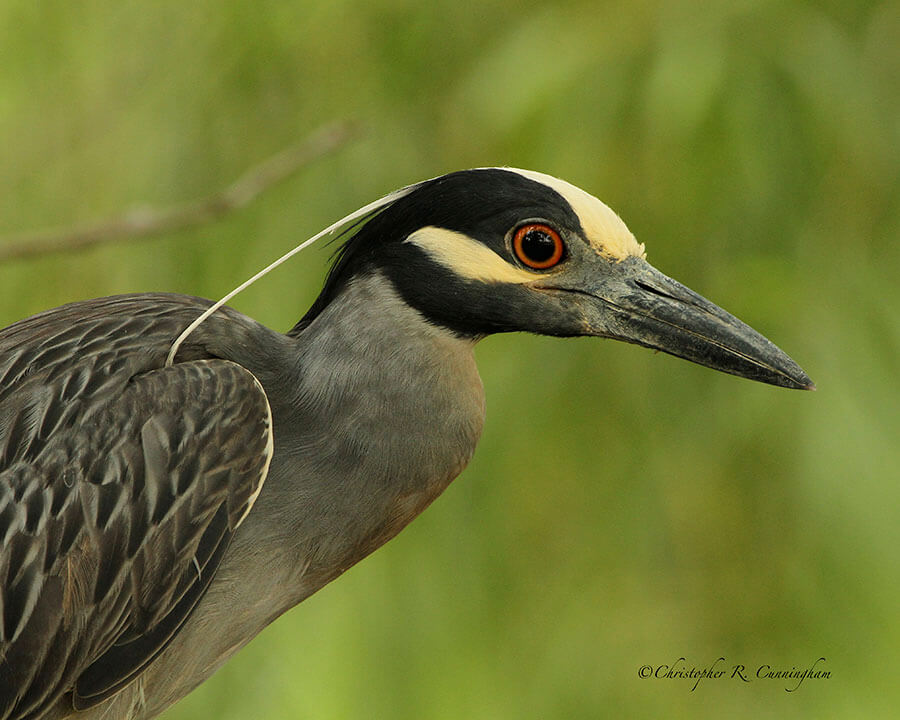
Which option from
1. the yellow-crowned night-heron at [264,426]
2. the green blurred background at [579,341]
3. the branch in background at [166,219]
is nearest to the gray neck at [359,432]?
the yellow-crowned night-heron at [264,426]

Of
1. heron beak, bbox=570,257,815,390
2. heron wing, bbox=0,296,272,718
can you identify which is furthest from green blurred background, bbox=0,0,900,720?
heron wing, bbox=0,296,272,718

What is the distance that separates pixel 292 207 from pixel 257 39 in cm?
53

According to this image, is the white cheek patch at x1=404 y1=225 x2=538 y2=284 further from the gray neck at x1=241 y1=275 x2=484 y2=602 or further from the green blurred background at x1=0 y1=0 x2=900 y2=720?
the green blurred background at x1=0 y1=0 x2=900 y2=720

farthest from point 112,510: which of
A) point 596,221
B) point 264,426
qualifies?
point 596,221

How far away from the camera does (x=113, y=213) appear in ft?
12.2

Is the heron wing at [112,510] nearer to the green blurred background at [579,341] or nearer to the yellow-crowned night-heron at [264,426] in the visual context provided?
the yellow-crowned night-heron at [264,426]

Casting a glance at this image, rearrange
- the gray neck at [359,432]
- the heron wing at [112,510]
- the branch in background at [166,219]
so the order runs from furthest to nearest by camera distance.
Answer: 1. the branch in background at [166,219]
2. the gray neck at [359,432]
3. the heron wing at [112,510]

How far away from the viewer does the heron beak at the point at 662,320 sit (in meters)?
2.26

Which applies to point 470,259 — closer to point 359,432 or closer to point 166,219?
point 359,432

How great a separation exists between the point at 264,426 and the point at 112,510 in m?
0.32

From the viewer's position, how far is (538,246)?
2252 millimetres

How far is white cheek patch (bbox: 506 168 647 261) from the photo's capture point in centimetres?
221

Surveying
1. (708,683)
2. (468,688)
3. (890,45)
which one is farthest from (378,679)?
(890,45)

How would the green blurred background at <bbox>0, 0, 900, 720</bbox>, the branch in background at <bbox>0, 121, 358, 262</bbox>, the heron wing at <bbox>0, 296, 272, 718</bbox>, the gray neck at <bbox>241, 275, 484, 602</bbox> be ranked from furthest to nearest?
the green blurred background at <bbox>0, 0, 900, 720</bbox> < the branch in background at <bbox>0, 121, 358, 262</bbox> < the gray neck at <bbox>241, 275, 484, 602</bbox> < the heron wing at <bbox>0, 296, 272, 718</bbox>
